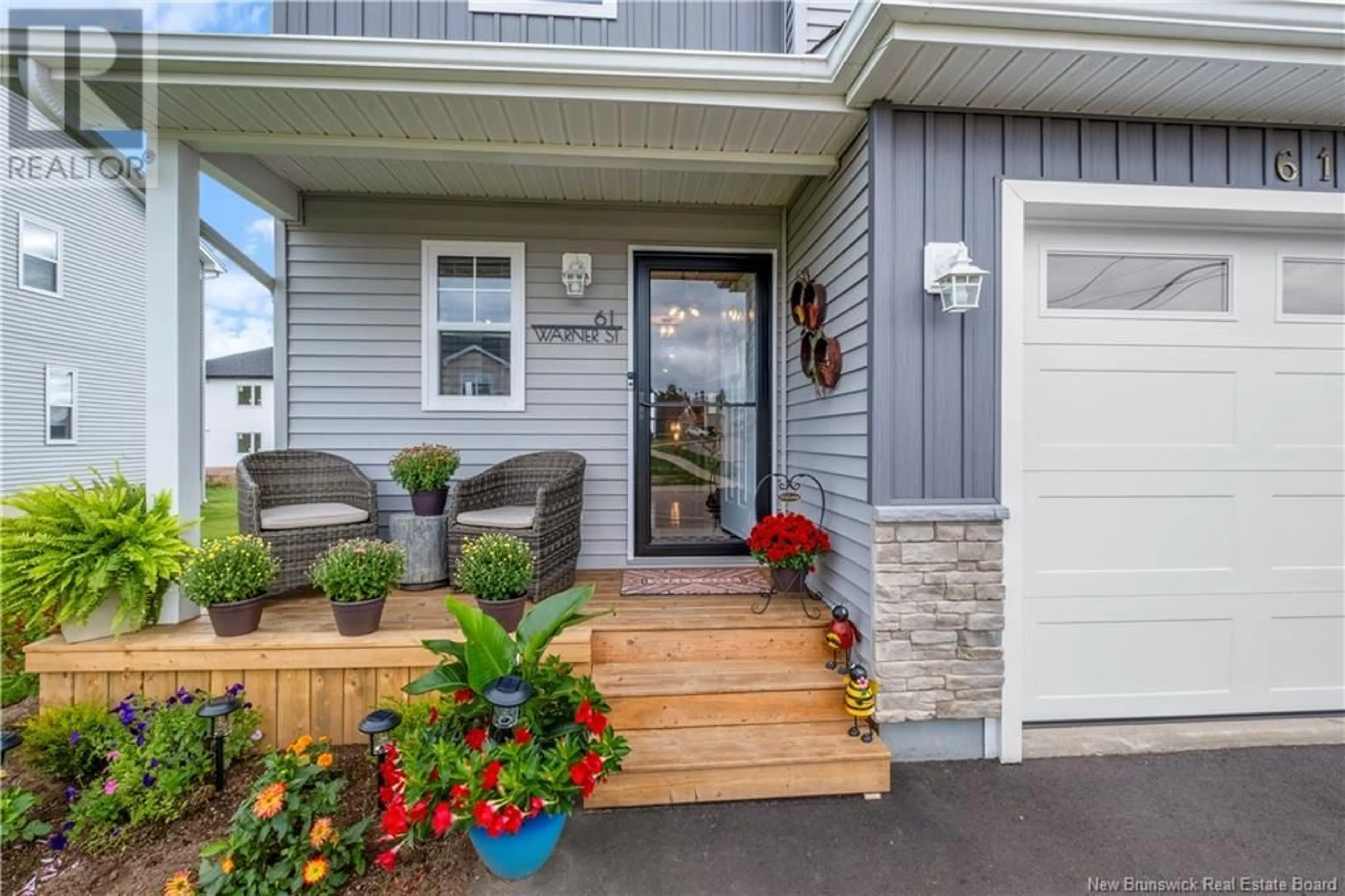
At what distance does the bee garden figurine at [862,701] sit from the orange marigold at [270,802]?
199 cm

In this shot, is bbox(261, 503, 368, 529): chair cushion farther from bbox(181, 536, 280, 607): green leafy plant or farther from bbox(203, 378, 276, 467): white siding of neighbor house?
bbox(203, 378, 276, 467): white siding of neighbor house

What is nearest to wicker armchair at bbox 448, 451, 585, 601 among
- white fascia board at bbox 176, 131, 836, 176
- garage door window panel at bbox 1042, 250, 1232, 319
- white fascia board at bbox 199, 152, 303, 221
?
white fascia board at bbox 176, 131, 836, 176

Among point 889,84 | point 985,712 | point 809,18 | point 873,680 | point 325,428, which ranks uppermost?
point 809,18

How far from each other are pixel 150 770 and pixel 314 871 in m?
0.88

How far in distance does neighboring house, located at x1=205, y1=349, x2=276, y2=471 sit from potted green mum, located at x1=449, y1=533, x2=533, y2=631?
16.5m

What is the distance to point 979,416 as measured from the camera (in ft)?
7.84

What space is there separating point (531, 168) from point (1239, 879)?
4256 mm

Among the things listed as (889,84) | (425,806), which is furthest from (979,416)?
(425,806)

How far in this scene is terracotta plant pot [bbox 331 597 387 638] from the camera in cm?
237

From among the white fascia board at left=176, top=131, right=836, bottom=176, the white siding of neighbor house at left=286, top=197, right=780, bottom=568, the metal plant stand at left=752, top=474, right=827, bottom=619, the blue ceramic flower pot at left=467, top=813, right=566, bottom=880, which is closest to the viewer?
the blue ceramic flower pot at left=467, top=813, right=566, bottom=880

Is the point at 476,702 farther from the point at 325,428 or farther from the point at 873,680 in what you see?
the point at 325,428

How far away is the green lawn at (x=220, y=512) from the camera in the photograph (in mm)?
5309

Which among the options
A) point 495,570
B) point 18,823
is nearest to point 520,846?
point 495,570

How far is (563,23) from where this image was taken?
2.94 m
